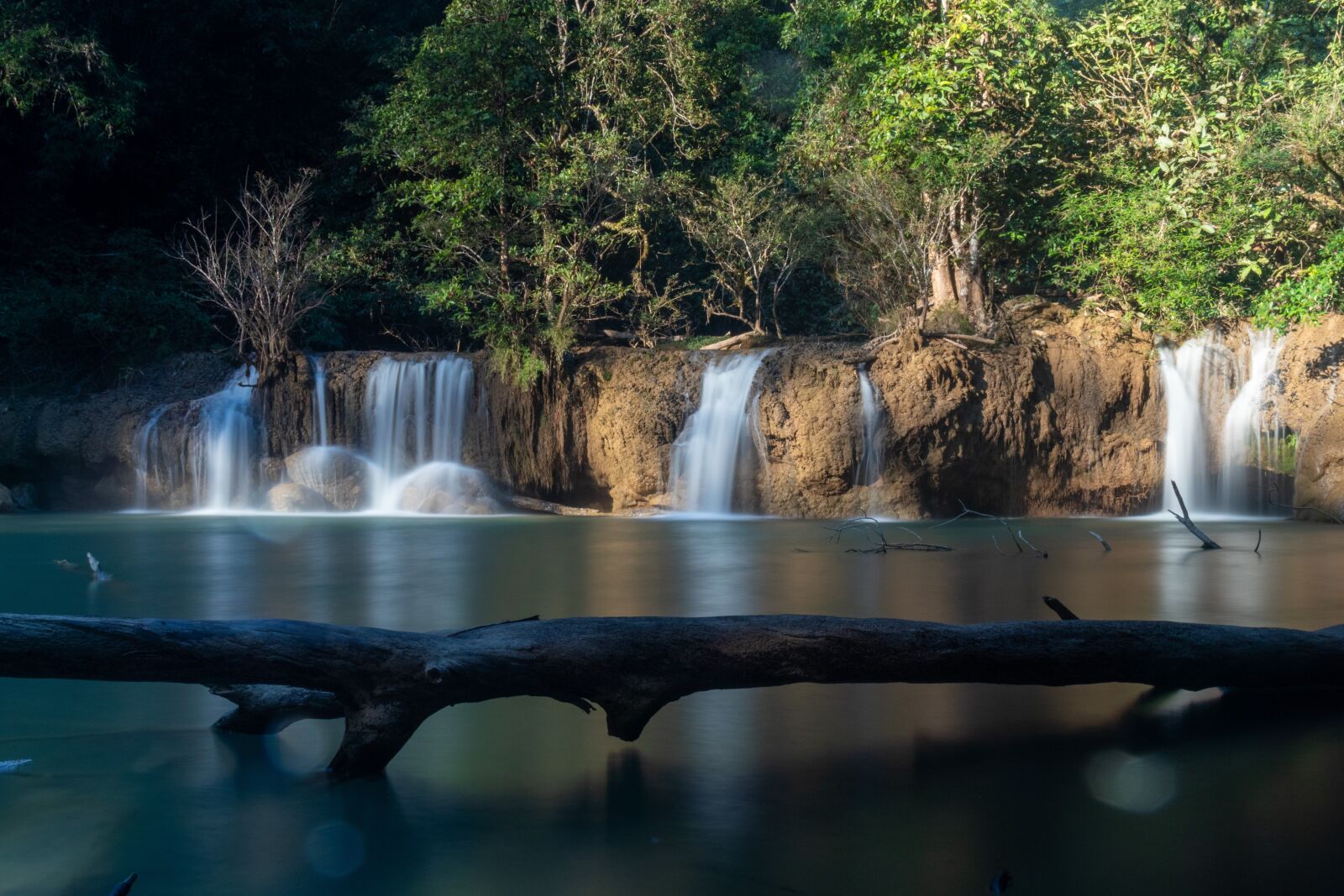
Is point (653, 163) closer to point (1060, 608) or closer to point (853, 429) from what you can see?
point (853, 429)

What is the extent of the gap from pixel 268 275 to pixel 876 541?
476 inches

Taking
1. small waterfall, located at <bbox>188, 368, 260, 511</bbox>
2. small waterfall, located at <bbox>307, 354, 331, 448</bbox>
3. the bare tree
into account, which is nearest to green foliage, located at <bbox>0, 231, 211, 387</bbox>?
the bare tree

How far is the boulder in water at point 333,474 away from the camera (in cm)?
1978

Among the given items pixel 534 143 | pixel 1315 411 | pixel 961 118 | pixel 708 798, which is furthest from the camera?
pixel 534 143

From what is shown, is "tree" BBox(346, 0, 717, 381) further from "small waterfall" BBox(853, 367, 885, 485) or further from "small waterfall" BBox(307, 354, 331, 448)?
"small waterfall" BBox(853, 367, 885, 485)

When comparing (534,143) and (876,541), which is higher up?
(534,143)

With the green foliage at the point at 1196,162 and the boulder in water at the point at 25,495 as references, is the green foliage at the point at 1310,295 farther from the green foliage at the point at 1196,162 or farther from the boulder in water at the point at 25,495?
the boulder in water at the point at 25,495

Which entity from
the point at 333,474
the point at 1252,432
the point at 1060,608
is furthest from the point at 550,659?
the point at 333,474

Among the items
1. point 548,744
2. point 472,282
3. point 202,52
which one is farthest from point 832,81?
point 548,744

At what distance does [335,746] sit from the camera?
14.9ft

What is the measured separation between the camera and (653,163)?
26078mm

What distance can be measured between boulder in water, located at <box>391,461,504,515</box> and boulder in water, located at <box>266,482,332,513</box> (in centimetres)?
122

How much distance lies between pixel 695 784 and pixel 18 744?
2635 millimetres

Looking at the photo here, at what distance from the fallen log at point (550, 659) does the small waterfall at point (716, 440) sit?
44.8ft
